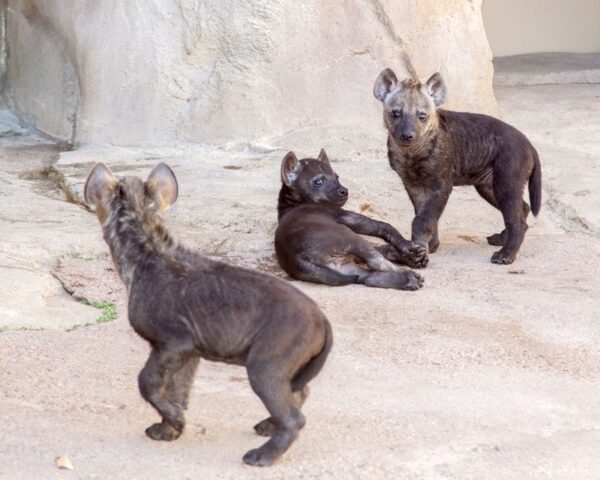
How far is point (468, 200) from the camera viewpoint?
30.6 ft

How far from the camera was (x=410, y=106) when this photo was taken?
788cm

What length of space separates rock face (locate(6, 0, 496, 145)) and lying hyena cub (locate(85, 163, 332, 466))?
568 centimetres

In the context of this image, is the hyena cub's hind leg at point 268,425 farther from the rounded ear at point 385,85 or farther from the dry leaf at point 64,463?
the rounded ear at point 385,85

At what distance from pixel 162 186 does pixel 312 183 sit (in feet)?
10.7

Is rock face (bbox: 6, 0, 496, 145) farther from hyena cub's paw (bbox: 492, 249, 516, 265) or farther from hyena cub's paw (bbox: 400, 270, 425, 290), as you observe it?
hyena cub's paw (bbox: 400, 270, 425, 290)

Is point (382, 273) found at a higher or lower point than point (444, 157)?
lower

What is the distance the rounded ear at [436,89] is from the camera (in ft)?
26.3

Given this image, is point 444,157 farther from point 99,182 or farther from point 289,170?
point 99,182

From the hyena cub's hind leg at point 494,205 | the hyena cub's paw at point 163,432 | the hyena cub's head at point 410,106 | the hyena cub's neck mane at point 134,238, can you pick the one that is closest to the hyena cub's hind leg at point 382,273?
the hyena cub's head at point 410,106

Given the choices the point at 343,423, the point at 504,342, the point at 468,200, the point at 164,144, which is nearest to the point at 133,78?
the point at 164,144

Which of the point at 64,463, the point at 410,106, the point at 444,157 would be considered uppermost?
the point at 410,106

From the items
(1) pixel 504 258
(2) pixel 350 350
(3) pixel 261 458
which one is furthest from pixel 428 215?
(3) pixel 261 458

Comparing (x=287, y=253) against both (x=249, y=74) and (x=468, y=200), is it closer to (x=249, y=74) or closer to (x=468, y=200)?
(x=468, y=200)

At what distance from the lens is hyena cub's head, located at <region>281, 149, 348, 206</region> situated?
25.4ft
